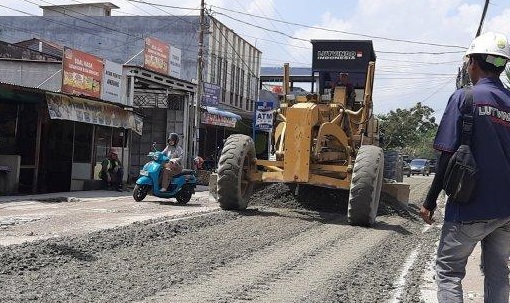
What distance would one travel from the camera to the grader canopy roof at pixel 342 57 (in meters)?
13.3

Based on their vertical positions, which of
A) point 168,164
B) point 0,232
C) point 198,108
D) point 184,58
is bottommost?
point 0,232

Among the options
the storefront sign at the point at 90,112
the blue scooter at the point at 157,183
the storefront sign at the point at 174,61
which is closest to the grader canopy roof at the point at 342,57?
the blue scooter at the point at 157,183

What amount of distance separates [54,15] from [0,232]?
35978 mm

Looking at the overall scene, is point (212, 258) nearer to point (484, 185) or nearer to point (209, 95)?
point (484, 185)

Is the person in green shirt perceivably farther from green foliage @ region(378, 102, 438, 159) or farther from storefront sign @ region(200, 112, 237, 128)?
green foliage @ region(378, 102, 438, 159)

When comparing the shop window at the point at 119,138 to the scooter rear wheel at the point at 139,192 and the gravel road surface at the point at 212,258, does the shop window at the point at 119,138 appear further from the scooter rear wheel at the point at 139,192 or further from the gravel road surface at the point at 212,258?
the gravel road surface at the point at 212,258

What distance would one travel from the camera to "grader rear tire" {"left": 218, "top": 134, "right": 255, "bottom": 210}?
461 inches

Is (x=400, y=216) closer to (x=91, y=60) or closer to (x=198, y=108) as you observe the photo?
(x=91, y=60)

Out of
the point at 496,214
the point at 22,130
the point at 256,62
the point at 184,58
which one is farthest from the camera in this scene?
the point at 256,62

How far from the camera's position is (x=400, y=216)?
1283cm

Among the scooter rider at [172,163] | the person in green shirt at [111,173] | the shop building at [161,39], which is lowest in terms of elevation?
the person in green shirt at [111,173]

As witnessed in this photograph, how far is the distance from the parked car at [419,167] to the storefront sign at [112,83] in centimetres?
3674

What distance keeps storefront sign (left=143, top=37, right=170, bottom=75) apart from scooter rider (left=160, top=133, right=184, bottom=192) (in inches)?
366

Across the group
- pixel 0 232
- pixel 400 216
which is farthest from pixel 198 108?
pixel 0 232
